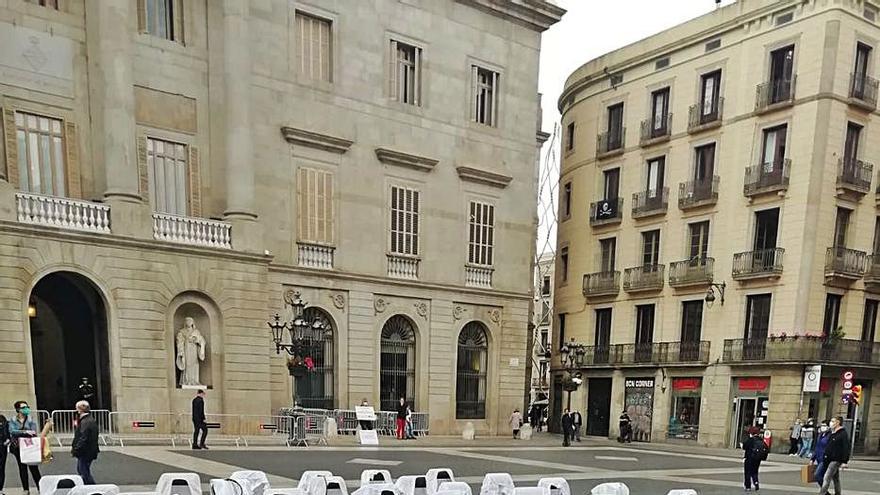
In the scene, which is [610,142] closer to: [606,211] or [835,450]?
[606,211]

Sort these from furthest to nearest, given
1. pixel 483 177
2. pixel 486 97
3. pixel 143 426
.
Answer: pixel 486 97 → pixel 483 177 → pixel 143 426

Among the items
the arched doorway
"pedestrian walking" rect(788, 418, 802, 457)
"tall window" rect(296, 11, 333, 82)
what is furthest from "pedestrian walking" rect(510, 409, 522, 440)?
the arched doorway

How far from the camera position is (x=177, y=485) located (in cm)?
782

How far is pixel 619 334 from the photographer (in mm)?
34031

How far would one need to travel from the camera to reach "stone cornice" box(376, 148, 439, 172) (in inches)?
1032

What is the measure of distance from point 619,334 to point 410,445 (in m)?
16.0

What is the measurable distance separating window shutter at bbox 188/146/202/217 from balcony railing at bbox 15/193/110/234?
120 inches

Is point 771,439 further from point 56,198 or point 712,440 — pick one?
point 56,198

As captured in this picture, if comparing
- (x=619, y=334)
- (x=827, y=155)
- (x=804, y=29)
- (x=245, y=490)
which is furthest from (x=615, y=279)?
(x=245, y=490)

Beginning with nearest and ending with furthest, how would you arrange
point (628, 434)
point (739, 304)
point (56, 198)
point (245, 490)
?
point (245, 490) < point (56, 198) < point (739, 304) < point (628, 434)

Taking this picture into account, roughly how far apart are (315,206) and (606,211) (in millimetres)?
17250

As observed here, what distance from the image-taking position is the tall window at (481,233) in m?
29.0

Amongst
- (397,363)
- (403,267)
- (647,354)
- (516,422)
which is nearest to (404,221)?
(403,267)

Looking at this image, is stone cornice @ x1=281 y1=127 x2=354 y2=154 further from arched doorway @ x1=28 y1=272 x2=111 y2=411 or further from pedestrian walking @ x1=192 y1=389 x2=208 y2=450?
pedestrian walking @ x1=192 y1=389 x2=208 y2=450
